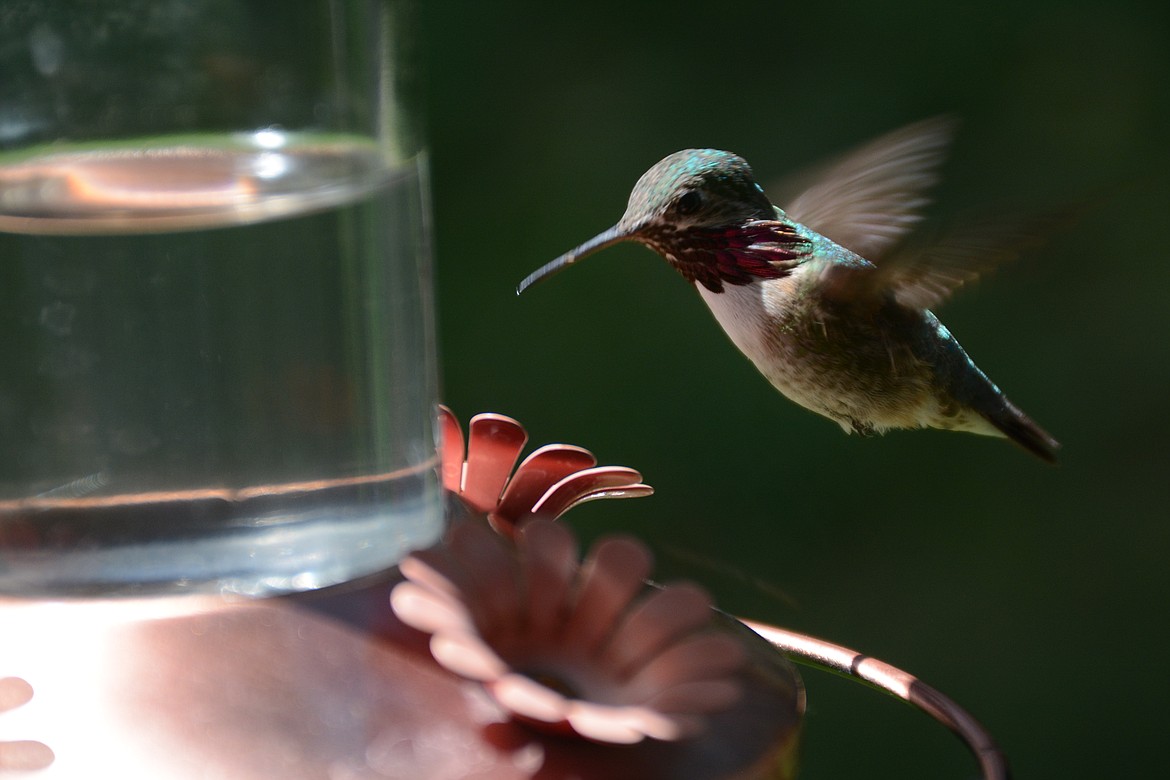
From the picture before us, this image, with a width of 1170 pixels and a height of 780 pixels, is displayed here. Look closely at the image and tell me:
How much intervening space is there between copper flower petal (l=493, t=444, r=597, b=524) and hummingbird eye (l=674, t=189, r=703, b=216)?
0.22m

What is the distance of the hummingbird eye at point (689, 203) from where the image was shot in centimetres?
120

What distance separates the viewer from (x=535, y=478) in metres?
1.18

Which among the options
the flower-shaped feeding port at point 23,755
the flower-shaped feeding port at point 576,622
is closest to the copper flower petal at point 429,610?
the flower-shaped feeding port at point 576,622

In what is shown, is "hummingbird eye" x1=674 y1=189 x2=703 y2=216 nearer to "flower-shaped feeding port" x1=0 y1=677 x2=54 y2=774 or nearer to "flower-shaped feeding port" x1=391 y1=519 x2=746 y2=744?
"flower-shaped feeding port" x1=391 y1=519 x2=746 y2=744

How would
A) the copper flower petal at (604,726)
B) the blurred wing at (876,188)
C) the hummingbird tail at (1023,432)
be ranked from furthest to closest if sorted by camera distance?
the hummingbird tail at (1023,432), the blurred wing at (876,188), the copper flower petal at (604,726)

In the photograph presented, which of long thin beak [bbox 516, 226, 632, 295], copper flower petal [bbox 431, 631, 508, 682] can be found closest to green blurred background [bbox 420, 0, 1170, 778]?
long thin beak [bbox 516, 226, 632, 295]

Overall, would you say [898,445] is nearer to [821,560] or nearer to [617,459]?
[821,560]

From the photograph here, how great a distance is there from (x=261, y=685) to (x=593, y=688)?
0.67 feet

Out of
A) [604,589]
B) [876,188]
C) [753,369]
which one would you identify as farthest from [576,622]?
[753,369]

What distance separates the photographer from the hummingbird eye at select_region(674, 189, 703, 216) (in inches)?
47.1

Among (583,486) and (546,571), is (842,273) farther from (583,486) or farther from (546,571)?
(546,571)

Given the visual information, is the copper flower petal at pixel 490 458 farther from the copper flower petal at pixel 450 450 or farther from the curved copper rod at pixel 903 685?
the curved copper rod at pixel 903 685

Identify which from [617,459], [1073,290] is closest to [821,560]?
[617,459]

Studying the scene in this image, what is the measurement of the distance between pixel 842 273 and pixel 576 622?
485 millimetres
